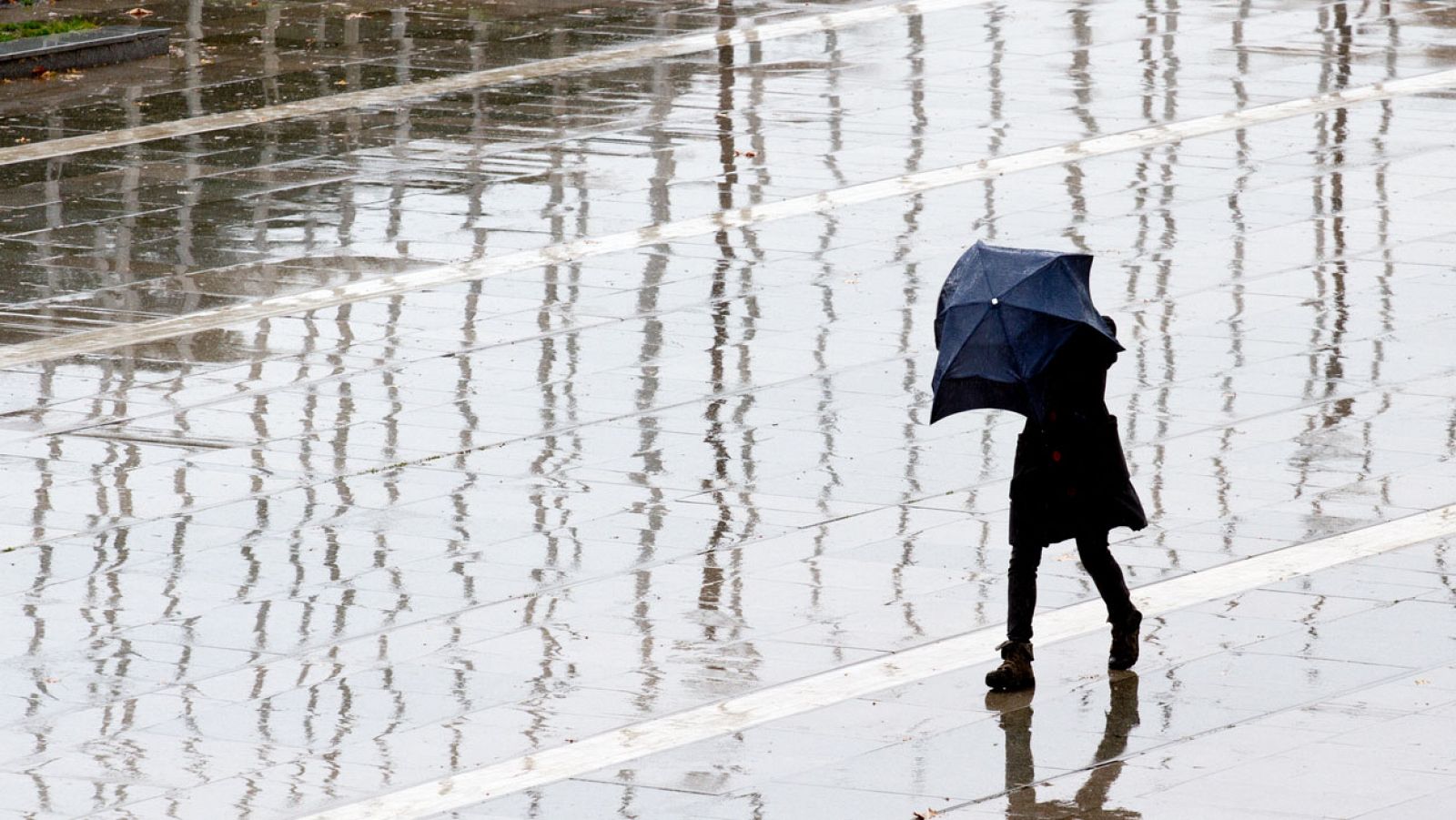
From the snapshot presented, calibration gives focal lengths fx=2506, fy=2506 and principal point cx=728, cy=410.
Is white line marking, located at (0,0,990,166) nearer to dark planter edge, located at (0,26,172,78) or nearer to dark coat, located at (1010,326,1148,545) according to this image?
dark planter edge, located at (0,26,172,78)

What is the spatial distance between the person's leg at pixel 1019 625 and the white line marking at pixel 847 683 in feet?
1.10

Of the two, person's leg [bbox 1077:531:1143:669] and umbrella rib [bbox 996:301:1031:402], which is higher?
umbrella rib [bbox 996:301:1031:402]

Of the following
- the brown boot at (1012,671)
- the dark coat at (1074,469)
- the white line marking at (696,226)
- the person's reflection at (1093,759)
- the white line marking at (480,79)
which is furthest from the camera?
the white line marking at (480,79)

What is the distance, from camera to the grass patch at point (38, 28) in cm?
2366

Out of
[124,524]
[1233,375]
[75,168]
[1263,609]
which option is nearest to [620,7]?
[75,168]

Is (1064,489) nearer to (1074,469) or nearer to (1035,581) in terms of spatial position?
(1074,469)

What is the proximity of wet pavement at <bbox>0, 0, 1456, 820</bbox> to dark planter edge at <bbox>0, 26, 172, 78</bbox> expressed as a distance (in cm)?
99

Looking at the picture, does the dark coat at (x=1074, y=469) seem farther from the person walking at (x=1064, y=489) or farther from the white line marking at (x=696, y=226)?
the white line marking at (x=696, y=226)

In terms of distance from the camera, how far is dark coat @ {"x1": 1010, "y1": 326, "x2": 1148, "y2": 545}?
27.2ft

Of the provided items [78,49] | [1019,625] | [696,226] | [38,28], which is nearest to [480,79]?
[78,49]

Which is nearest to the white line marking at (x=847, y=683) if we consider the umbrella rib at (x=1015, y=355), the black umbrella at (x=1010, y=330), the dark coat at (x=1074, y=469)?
the dark coat at (x=1074, y=469)

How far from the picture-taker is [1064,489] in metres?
8.40

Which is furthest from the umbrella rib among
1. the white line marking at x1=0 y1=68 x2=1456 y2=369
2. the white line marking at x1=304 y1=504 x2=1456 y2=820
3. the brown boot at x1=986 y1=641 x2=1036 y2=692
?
the white line marking at x1=0 y1=68 x2=1456 y2=369

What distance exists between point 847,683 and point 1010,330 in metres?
1.38
